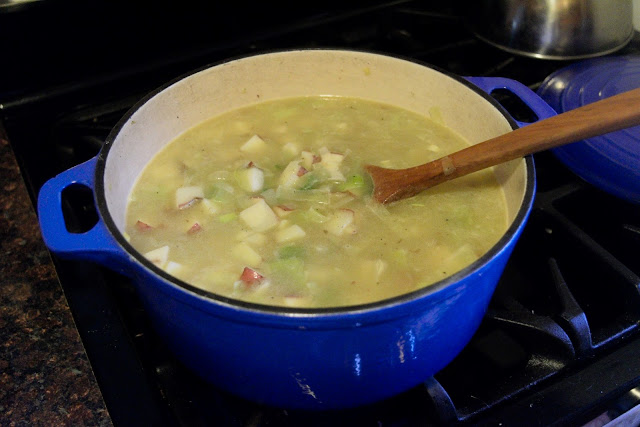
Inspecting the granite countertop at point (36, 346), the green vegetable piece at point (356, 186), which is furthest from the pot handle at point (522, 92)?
the granite countertop at point (36, 346)

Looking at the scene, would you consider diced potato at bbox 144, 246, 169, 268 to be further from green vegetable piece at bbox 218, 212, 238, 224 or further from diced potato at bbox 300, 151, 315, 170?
diced potato at bbox 300, 151, 315, 170

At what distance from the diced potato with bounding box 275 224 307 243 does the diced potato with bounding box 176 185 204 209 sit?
20 centimetres

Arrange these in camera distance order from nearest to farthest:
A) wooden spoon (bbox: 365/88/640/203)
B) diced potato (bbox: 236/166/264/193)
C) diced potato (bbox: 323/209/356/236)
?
1. wooden spoon (bbox: 365/88/640/203)
2. diced potato (bbox: 323/209/356/236)
3. diced potato (bbox: 236/166/264/193)

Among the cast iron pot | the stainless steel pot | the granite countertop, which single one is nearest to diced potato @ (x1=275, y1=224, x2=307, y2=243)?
the cast iron pot

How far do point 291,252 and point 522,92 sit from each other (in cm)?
53

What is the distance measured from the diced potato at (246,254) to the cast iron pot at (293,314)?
0.18 m

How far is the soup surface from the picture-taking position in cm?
100

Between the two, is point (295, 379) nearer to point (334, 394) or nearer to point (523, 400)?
point (334, 394)

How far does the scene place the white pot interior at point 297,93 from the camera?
3.77 ft

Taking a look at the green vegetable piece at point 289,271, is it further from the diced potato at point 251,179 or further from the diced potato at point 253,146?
the diced potato at point 253,146

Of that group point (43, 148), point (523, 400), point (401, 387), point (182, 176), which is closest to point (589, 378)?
point (523, 400)

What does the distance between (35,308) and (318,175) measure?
22.6 inches

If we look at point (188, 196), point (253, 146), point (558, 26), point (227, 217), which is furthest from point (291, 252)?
point (558, 26)

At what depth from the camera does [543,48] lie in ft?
4.91
